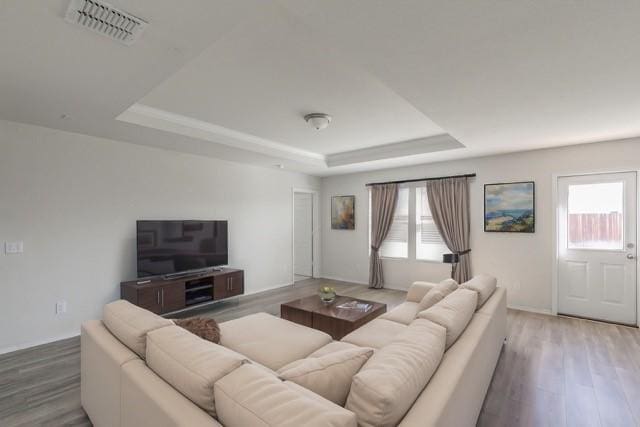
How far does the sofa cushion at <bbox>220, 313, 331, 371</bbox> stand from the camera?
6.95 feet

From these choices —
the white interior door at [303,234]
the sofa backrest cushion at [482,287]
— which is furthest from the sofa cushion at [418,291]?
the white interior door at [303,234]

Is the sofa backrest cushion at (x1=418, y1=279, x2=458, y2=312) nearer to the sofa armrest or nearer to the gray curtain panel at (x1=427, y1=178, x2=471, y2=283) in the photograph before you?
the sofa armrest

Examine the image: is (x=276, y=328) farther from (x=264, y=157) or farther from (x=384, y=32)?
(x=264, y=157)

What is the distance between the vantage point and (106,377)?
163 cm

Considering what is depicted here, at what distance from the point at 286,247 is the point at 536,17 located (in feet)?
17.5

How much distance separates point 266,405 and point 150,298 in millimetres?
3393

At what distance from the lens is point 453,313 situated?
1.88 metres

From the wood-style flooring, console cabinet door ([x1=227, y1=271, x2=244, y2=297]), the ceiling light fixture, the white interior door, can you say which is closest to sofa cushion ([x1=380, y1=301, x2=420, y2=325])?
the wood-style flooring

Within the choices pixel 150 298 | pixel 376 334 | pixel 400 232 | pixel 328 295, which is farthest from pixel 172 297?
pixel 400 232

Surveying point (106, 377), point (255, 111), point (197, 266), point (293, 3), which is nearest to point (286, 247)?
point (197, 266)

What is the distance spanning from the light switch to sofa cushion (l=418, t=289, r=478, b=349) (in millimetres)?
4049

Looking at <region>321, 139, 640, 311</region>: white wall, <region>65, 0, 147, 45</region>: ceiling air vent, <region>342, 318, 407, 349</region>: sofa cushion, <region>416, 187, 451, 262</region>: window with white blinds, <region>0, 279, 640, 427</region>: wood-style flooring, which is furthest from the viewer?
<region>416, 187, 451, 262</region>: window with white blinds

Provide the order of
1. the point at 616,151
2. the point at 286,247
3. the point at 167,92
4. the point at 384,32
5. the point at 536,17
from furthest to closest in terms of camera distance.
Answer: the point at 286,247
the point at 616,151
the point at 167,92
the point at 384,32
the point at 536,17

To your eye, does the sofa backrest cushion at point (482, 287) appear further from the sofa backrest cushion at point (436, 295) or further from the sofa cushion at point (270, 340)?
the sofa cushion at point (270, 340)
